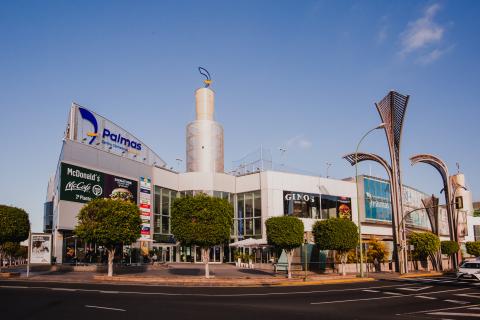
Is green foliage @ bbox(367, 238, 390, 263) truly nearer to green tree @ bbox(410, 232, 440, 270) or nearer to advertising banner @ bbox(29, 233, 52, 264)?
green tree @ bbox(410, 232, 440, 270)

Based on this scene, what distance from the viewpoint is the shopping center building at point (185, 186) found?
4462cm

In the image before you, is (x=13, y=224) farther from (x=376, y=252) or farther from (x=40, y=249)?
(x=376, y=252)

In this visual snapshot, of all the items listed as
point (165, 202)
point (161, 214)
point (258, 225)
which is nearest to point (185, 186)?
point (165, 202)

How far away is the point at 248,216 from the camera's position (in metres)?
58.7

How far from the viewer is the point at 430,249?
168 ft

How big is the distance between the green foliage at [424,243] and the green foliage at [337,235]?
15.8m

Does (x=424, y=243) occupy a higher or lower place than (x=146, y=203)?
lower

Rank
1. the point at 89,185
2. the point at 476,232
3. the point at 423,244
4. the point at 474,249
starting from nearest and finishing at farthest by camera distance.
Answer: the point at 89,185 → the point at 423,244 → the point at 474,249 → the point at 476,232

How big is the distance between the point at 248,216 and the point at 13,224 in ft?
104

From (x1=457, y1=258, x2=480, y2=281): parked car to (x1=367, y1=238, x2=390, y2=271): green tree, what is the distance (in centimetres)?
1668

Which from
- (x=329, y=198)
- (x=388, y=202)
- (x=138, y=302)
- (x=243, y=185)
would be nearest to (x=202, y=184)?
(x=243, y=185)

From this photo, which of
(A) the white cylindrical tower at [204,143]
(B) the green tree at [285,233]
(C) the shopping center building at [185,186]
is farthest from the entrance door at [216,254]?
(B) the green tree at [285,233]

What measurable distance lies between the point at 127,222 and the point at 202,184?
85.4 feet

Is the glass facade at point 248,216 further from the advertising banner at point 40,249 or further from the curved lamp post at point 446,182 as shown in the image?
the advertising banner at point 40,249
